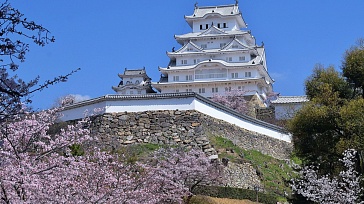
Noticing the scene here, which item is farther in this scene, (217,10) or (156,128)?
(217,10)

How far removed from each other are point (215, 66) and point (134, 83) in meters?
8.40

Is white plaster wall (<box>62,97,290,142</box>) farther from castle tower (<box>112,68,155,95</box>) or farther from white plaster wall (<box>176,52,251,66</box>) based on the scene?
castle tower (<box>112,68,155,95</box>)

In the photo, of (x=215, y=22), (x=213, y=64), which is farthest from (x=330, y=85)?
(x=215, y=22)

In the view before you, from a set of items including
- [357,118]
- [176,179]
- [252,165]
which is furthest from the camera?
[252,165]

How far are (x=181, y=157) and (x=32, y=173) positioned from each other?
10.4 meters

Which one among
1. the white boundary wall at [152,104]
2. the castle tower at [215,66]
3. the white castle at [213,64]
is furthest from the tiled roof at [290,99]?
the white boundary wall at [152,104]

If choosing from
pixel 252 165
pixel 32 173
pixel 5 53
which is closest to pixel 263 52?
pixel 252 165

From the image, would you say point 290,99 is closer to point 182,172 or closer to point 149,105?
point 149,105

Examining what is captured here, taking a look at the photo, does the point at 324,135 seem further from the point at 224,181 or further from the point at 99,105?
the point at 99,105

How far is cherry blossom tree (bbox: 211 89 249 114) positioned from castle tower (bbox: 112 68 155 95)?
7.81 metres

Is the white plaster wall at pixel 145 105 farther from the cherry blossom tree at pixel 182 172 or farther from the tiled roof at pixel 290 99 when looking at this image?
the tiled roof at pixel 290 99

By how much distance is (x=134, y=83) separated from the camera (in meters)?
49.3

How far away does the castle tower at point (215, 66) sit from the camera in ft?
144

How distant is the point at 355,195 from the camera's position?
1337 cm
